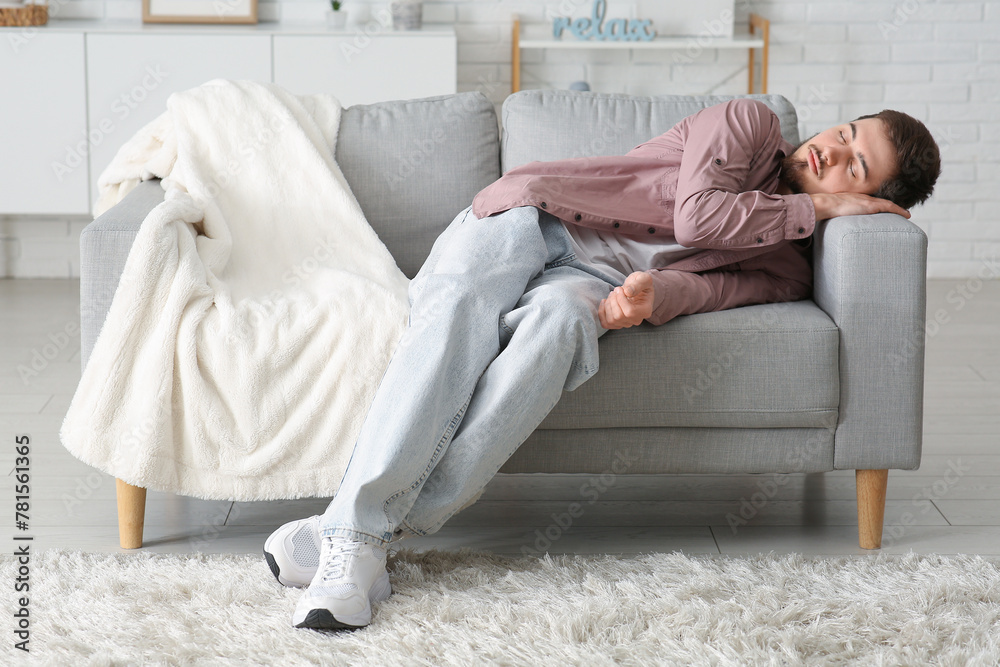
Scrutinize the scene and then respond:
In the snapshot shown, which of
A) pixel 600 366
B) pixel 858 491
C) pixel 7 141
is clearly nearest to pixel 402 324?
pixel 600 366

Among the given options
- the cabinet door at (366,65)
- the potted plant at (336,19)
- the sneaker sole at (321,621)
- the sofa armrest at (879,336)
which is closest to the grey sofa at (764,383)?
the sofa armrest at (879,336)

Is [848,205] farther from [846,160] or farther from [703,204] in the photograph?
[703,204]

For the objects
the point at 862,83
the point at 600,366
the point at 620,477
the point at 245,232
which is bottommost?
the point at 620,477

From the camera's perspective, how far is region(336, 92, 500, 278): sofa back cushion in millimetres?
2115

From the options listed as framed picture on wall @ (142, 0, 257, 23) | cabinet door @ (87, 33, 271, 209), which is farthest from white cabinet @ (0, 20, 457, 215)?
framed picture on wall @ (142, 0, 257, 23)

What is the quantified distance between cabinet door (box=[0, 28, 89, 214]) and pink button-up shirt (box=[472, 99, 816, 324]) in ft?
6.89

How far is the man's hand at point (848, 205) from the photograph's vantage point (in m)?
1.71

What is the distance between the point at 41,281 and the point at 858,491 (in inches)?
122

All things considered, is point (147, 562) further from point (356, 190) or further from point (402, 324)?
point (356, 190)

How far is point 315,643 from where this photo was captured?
1.33m

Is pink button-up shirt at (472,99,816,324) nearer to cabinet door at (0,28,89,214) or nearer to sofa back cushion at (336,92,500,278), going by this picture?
sofa back cushion at (336,92,500,278)

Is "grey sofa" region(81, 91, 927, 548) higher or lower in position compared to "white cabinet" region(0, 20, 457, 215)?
lower

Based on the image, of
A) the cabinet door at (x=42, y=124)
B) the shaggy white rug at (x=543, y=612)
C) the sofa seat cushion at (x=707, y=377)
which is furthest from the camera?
the cabinet door at (x=42, y=124)

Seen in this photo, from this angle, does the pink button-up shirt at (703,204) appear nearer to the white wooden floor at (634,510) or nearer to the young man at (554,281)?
the young man at (554,281)
